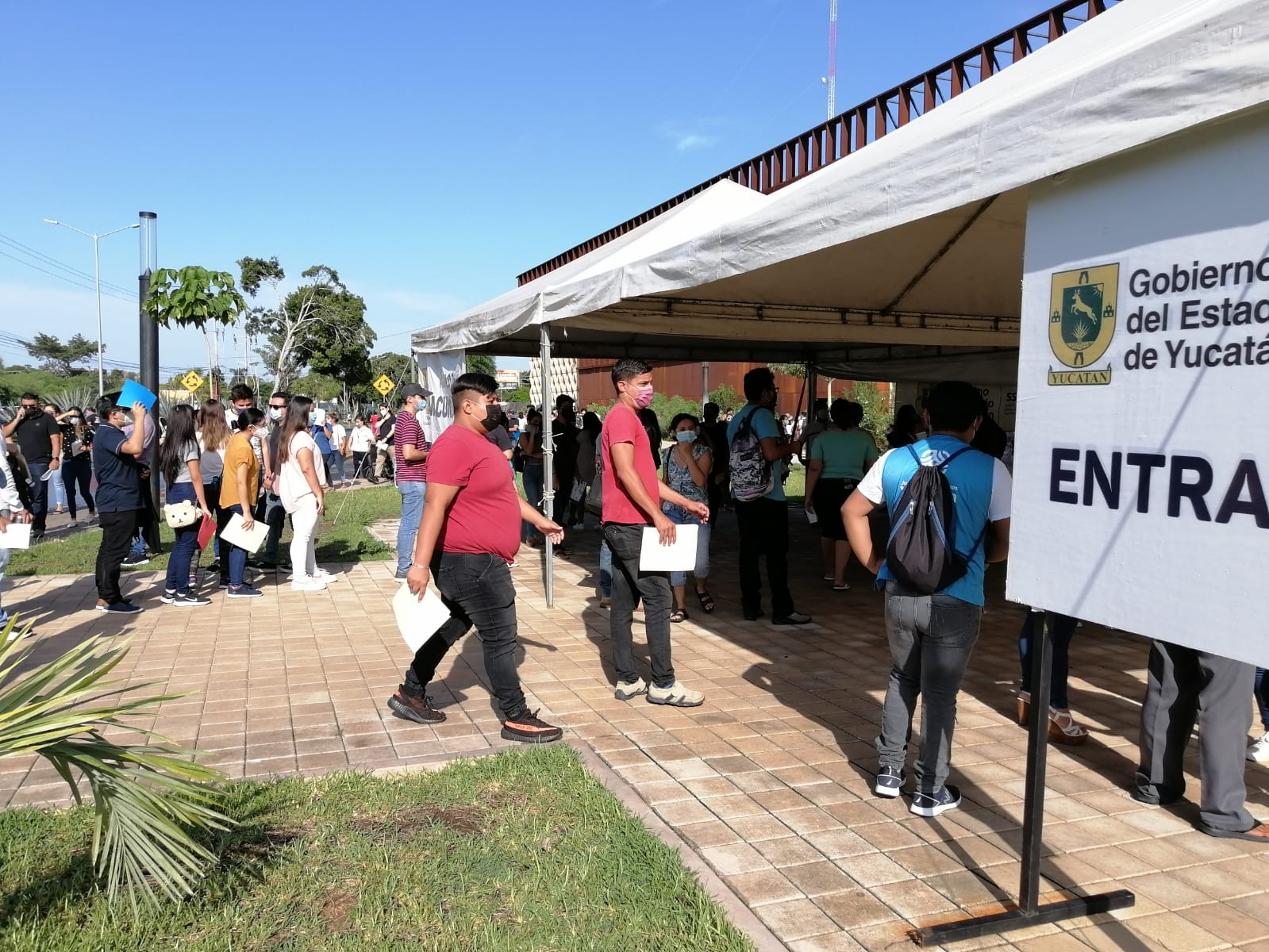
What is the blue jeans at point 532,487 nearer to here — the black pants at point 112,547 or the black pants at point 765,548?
the black pants at point 765,548

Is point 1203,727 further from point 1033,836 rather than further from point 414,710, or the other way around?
point 414,710

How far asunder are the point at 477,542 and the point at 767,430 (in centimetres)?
284

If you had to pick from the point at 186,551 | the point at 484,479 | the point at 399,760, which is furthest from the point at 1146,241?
the point at 186,551

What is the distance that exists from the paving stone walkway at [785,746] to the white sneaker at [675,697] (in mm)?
57

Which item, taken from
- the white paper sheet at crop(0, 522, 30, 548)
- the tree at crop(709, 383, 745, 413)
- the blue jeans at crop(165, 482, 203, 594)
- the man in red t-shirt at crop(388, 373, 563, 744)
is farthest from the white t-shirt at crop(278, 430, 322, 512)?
the tree at crop(709, 383, 745, 413)

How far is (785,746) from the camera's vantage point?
14.3 ft

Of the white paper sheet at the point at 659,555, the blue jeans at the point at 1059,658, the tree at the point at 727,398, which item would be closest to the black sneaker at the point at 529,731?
the white paper sheet at the point at 659,555

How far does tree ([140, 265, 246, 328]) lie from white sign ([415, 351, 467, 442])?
2.14 meters

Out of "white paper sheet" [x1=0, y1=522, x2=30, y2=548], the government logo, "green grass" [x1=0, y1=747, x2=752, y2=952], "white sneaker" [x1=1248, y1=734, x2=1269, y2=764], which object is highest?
the government logo

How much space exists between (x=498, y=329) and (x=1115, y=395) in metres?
6.07

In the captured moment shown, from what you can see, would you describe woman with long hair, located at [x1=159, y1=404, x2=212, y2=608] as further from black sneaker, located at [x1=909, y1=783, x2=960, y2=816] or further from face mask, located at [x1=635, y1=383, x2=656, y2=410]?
black sneaker, located at [x1=909, y1=783, x2=960, y2=816]

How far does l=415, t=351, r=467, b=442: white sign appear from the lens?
8.57 metres

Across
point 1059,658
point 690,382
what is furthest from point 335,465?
point 690,382

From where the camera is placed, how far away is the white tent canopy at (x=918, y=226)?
2.26m
